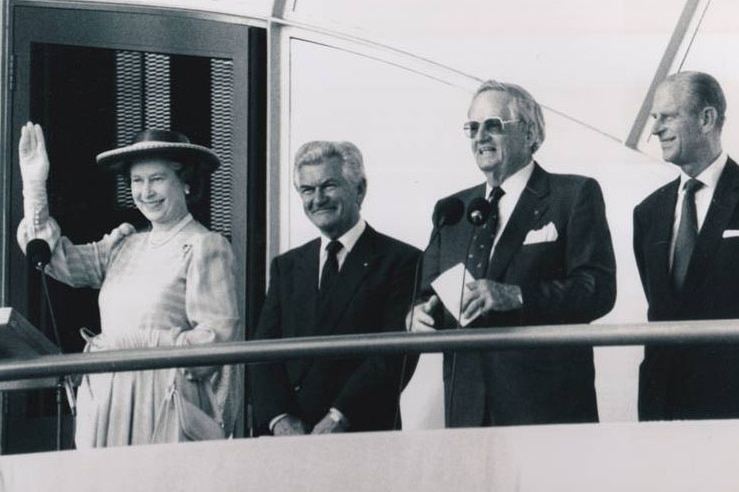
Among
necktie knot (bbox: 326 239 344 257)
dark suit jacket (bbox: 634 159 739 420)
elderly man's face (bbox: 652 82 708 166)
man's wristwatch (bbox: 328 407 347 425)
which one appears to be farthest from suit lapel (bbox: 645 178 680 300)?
man's wristwatch (bbox: 328 407 347 425)

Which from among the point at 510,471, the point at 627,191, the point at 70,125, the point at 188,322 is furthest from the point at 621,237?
the point at 70,125

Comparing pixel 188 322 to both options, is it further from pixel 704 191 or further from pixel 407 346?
pixel 704 191

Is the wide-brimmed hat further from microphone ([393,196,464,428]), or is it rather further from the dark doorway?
microphone ([393,196,464,428])

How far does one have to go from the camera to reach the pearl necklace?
929 cm

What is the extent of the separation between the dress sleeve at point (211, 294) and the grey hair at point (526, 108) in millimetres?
1202

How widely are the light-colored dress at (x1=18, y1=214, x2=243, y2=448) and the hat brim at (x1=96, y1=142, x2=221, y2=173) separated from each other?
240mm

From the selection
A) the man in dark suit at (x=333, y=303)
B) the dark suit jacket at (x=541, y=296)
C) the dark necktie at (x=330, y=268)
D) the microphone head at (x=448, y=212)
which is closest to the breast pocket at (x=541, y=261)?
the dark suit jacket at (x=541, y=296)

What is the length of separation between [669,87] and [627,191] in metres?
0.45

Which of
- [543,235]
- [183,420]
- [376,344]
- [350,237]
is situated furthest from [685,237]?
[183,420]

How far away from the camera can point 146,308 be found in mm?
9172

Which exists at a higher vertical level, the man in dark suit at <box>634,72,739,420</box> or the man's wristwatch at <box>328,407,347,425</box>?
the man in dark suit at <box>634,72,739,420</box>

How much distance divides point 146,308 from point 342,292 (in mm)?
781

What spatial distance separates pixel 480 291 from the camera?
28.4 ft

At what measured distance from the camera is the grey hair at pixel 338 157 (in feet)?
29.7
